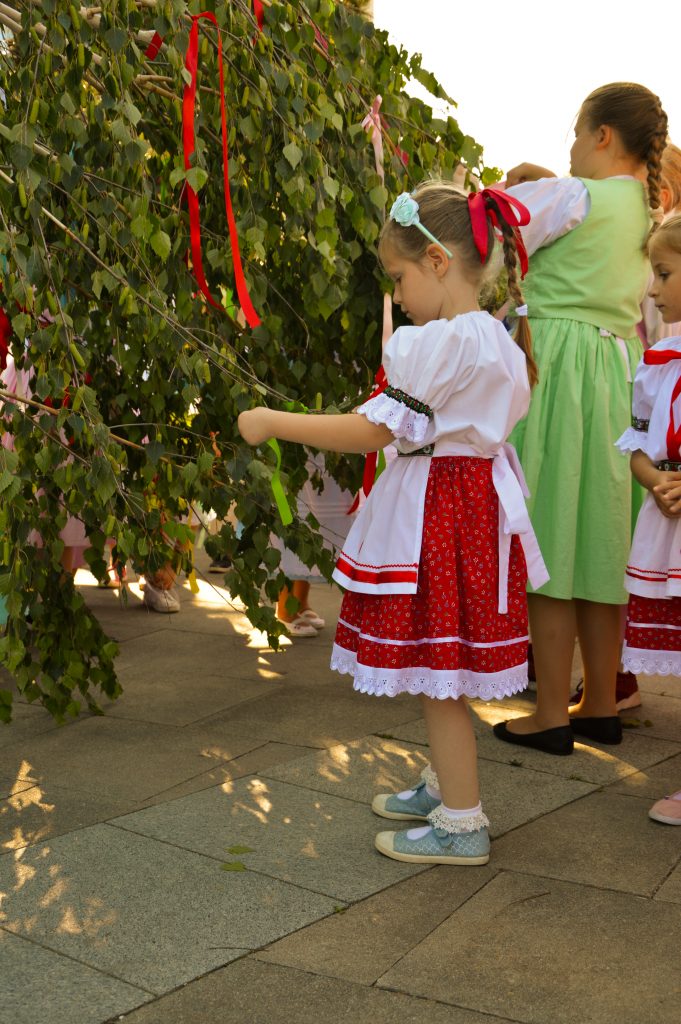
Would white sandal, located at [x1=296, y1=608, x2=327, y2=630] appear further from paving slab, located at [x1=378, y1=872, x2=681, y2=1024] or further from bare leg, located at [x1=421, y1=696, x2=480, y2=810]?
paving slab, located at [x1=378, y1=872, x2=681, y2=1024]

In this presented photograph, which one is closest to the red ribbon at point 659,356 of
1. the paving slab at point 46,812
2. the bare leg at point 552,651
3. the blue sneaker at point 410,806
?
the bare leg at point 552,651

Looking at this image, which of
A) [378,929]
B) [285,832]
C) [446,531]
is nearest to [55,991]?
[378,929]

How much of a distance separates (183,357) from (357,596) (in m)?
0.69

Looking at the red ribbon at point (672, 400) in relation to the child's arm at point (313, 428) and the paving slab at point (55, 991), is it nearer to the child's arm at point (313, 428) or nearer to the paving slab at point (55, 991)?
the child's arm at point (313, 428)

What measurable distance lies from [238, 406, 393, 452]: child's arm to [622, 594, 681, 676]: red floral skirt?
85 cm

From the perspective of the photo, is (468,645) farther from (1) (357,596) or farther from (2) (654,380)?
(2) (654,380)

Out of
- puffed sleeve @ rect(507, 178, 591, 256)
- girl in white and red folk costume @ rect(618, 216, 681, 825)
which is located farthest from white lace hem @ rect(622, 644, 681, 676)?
puffed sleeve @ rect(507, 178, 591, 256)

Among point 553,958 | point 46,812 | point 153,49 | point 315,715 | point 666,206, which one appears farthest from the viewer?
point 315,715

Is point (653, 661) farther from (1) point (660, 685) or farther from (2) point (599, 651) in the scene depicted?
(1) point (660, 685)

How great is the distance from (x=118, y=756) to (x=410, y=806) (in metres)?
0.94

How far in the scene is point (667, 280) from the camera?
2842 mm

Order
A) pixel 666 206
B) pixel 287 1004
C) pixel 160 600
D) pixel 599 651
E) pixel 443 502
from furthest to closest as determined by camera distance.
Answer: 1. pixel 160 600
2. pixel 666 206
3. pixel 599 651
4. pixel 443 502
5. pixel 287 1004

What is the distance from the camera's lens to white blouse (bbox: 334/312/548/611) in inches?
97.4

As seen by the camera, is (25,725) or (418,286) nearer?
(418,286)
